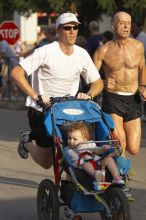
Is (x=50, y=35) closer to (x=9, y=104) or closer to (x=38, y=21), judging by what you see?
(x=9, y=104)

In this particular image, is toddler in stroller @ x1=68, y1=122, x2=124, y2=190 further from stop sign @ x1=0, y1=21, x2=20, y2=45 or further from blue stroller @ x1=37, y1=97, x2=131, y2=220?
stop sign @ x1=0, y1=21, x2=20, y2=45

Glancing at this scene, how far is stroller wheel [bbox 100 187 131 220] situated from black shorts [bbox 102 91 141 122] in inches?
→ 101

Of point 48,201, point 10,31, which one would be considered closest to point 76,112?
point 48,201

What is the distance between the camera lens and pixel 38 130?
7934 millimetres

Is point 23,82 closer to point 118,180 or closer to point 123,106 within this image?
point 118,180

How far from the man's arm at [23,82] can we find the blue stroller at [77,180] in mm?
293

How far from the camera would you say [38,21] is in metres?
58.8

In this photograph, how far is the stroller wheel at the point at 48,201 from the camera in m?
7.20

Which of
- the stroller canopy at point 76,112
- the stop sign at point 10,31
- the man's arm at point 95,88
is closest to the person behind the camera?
the stroller canopy at point 76,112

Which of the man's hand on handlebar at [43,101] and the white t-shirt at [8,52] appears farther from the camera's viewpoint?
the white t-shirt at [8,52]

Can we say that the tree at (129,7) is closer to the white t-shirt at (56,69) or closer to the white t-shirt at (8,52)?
the white t-shirt at (8,52)

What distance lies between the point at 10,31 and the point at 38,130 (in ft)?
50.9

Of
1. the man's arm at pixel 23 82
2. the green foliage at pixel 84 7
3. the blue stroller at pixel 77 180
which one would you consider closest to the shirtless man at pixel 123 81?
the man's arm at pixel 23 82

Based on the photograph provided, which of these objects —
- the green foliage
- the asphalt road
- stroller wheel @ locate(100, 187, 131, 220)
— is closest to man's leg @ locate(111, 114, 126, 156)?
the asphalt road
